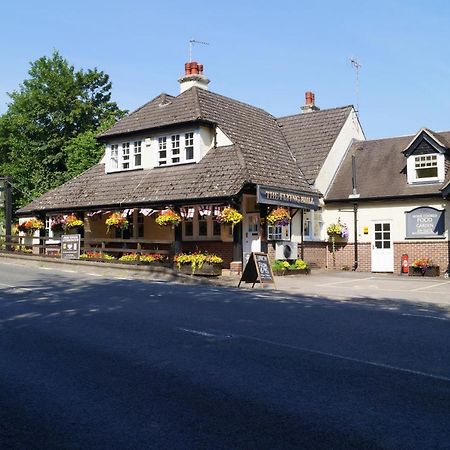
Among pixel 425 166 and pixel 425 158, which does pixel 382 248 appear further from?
pixel 425 158

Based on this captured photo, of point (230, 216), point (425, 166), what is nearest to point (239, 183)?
point (230, 216)

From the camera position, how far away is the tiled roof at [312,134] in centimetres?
2784

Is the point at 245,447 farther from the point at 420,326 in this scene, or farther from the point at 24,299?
the point at 24,299

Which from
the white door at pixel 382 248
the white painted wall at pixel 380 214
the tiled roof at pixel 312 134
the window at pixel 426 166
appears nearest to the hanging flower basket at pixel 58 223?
the tiled roof at pixel 312 134

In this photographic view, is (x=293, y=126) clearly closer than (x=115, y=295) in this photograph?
No


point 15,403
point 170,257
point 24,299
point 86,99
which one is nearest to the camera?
point 15,403

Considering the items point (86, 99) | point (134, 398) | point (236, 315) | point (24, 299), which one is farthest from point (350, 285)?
point (86, 99)

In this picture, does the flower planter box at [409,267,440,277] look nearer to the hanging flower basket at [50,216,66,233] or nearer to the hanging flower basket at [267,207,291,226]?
the hanging flower basket at [267,207,291,226]

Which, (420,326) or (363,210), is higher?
(363,210)

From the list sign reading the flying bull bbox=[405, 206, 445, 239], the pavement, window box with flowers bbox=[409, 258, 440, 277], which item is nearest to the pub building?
sign reading the flying bull bbox=[405, 206, 445, 239]

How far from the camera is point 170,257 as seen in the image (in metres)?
22.6

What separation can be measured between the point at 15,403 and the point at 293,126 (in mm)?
27511

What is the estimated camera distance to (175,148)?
85.6ft

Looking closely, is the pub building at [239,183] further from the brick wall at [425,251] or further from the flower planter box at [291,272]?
the flower planter box at [291,272]
